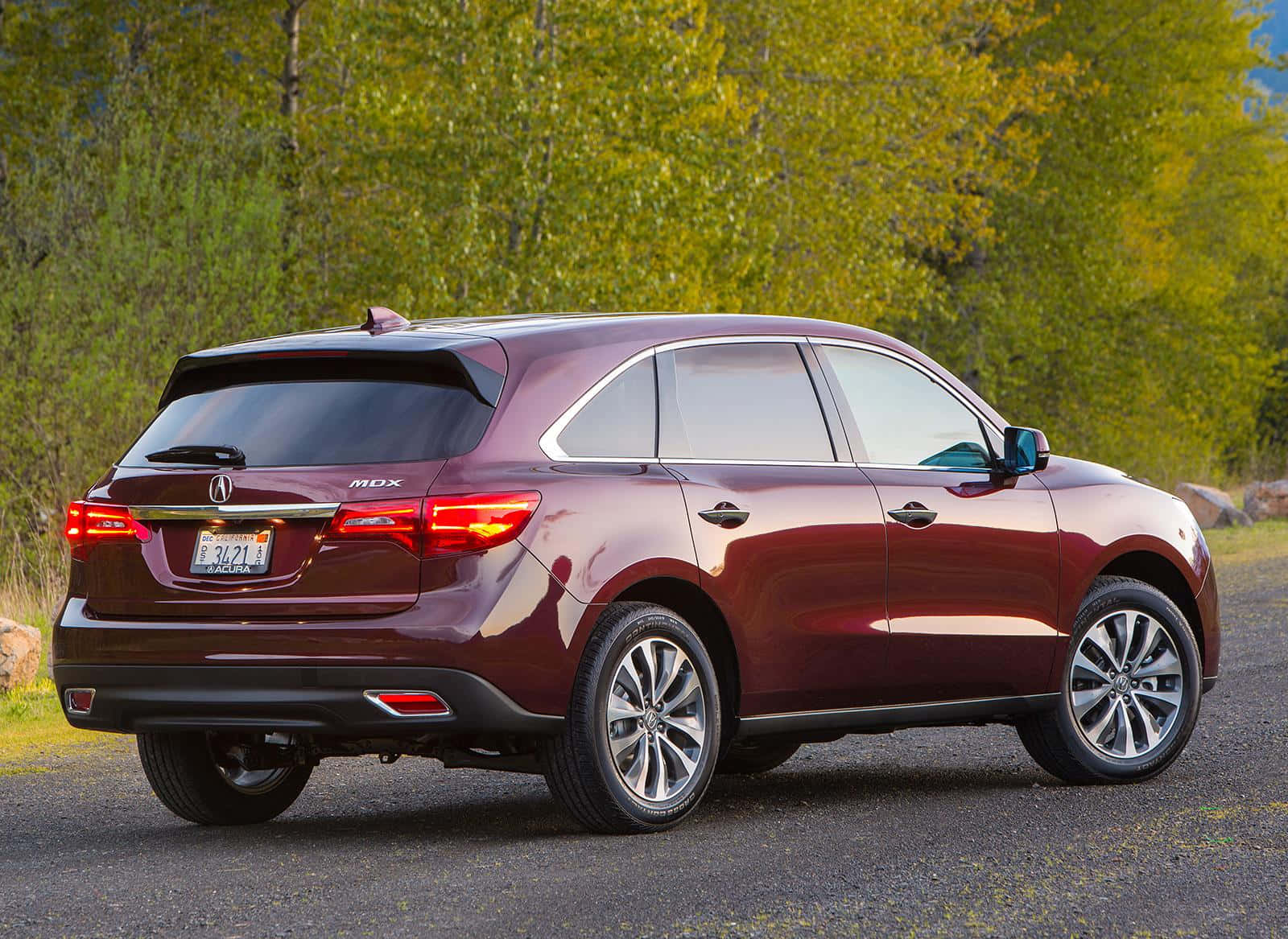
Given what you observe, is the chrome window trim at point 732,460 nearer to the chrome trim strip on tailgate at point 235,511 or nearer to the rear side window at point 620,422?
the rear side window at point 620,422

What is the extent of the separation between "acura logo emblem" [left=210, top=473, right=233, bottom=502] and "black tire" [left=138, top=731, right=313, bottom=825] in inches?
43.6

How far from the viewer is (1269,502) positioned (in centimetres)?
2672

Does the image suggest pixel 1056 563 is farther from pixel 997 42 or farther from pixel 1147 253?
pixel 1147 253

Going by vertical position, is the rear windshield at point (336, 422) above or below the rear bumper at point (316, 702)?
above

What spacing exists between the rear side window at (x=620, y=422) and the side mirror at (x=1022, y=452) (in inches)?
64.8

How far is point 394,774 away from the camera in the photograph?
27.8 ft

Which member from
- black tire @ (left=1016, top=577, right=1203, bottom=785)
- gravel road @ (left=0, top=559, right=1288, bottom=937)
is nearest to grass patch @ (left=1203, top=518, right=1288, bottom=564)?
black tire @ (left=1016, top=577, right=1203, bottom=785)

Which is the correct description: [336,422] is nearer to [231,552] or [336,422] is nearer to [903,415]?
[231,552]

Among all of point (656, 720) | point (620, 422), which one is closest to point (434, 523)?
point (620, 422)

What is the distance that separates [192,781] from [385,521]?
5.45ft

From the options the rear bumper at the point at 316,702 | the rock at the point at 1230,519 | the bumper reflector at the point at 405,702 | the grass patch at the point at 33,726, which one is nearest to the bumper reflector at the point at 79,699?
the rear bumper at the point at 316,702

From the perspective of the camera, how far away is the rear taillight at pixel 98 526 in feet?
21.0

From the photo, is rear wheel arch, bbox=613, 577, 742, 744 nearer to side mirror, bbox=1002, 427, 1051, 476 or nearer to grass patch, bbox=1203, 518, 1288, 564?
side mirror, bbox=1002, 427, 1051, 476

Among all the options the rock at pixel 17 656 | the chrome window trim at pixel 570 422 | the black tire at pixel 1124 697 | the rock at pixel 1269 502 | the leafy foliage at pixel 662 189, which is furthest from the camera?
the rock at pixel 1269 502
